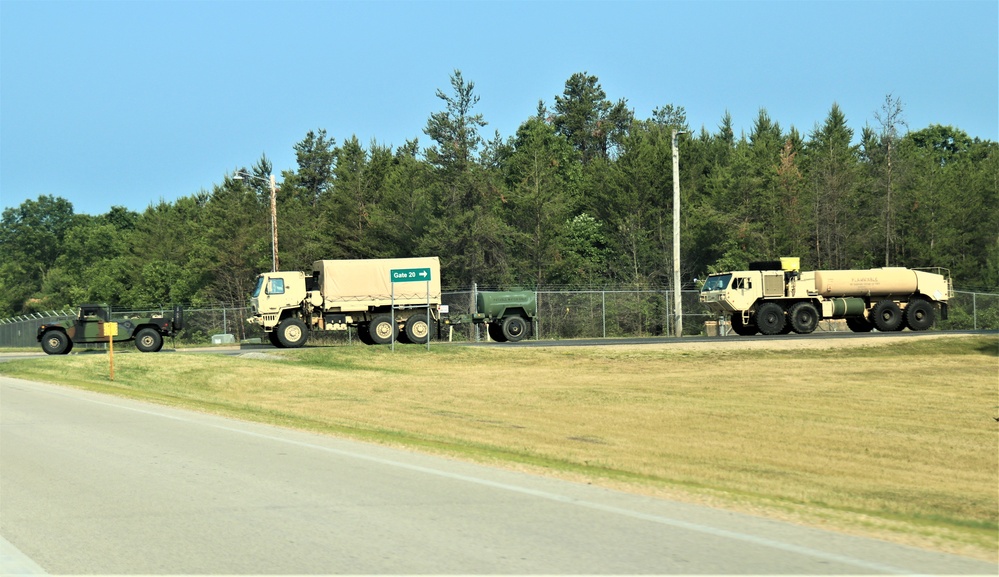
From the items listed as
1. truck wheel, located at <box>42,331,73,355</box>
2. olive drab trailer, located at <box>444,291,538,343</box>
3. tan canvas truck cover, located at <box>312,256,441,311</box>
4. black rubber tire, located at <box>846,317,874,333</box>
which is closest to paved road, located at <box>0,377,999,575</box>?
tan canvas truck cover, located at <box>312,256,441,311</box>

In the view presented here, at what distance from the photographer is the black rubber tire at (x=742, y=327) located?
1641 inches

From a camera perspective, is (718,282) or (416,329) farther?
(718,282)

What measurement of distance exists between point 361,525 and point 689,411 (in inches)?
535

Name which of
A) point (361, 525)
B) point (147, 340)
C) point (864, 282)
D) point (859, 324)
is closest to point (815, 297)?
point (864, 282)

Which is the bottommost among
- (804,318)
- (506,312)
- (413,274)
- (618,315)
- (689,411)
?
(689,411)

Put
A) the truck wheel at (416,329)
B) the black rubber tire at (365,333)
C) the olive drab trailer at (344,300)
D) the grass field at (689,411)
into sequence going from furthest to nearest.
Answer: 1. the black rubber tire at (365,333)
2. the truck wheel at (416,329)
3. the olive drab trailer at (344,300)
4. the grass field at (689,411)

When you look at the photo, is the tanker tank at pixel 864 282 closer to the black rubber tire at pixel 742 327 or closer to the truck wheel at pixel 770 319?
the truck wheel at pixel 770 319

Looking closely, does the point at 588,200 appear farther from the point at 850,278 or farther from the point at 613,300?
the point at 850,278

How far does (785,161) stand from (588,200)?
43.8 feet

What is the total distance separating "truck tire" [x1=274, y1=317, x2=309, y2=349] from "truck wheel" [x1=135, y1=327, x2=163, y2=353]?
587 cm

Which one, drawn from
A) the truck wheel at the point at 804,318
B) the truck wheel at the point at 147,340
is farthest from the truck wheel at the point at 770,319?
the truck wheel at the point at 147,340

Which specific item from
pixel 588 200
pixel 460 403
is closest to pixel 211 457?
pixel 460 403

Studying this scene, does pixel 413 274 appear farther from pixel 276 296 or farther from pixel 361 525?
pixel 361 525

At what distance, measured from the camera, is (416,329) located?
39781 mm
